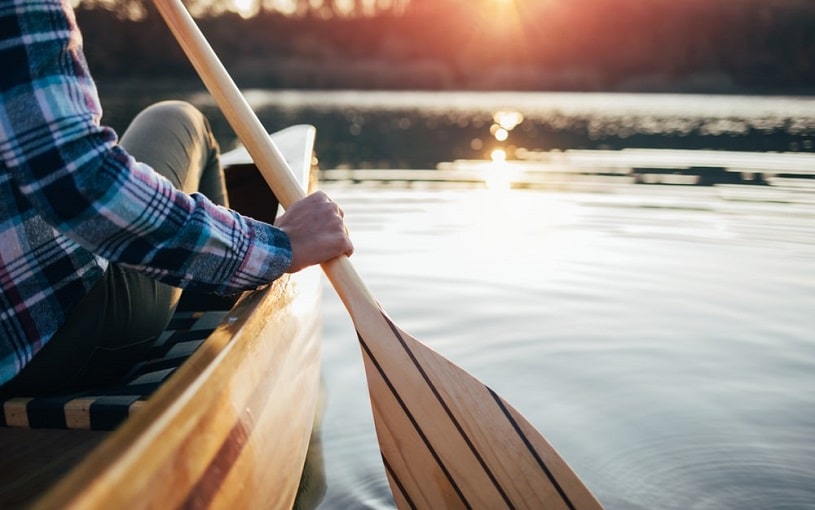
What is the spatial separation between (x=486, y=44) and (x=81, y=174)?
37.4 m

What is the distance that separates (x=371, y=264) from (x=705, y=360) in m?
1.94

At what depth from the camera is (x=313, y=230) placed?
1415 millimetres

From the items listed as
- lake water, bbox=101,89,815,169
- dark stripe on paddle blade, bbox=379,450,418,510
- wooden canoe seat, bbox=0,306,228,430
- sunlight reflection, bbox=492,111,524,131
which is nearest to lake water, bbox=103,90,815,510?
dark stripe on paddle blade, bbox=379,450,418,510

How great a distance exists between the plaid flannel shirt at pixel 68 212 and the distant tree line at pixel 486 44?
33.1m

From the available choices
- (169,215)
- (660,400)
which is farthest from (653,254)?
(169,215)

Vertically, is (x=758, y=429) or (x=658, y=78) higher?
(x=658, y=78)

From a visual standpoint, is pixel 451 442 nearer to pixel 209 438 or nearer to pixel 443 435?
pixel 443 435

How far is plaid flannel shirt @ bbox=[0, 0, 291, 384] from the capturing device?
3.17ft

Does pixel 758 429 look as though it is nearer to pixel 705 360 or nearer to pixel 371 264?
pixel 705 360

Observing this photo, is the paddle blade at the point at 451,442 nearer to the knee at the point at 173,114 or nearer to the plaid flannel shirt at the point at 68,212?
the plaid flannel shirt at the point at 68,212

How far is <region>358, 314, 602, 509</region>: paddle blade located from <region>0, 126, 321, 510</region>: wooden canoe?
0.21 m

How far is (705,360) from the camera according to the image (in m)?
2.80

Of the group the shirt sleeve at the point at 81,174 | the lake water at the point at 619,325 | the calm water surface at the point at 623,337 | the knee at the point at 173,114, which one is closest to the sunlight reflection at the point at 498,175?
the lake water at the point at 619,325

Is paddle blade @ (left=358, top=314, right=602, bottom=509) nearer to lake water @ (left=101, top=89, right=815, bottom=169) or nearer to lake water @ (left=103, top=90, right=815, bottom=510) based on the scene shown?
lake water @ (left=103, top=90, right=815, bottom=510)
